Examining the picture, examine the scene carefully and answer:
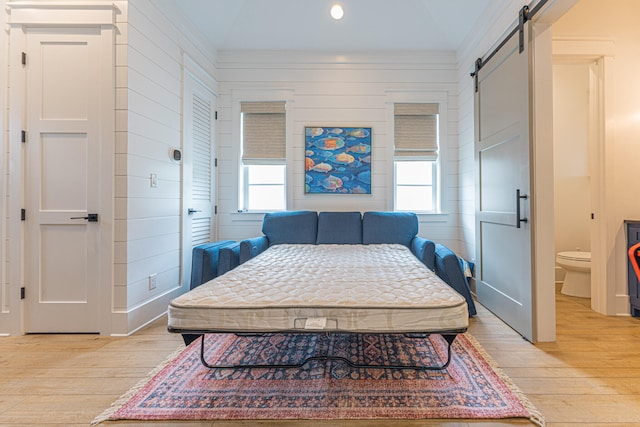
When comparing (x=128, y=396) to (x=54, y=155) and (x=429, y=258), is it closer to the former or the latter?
(x=54, y=155)

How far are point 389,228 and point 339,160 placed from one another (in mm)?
1079

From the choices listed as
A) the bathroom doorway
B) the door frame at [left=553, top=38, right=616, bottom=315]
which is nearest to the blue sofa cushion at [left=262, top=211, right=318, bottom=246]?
the door frame at [left=553, top=38, right=616, bottom=315]

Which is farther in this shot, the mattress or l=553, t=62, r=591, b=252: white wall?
l=553, t=62, r=591, b=252: white wall

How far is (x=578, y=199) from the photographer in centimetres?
401

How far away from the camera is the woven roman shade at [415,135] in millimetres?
3918

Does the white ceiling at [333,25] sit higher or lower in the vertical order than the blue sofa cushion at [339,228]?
higher

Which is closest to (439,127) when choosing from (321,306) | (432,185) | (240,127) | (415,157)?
(415,157)

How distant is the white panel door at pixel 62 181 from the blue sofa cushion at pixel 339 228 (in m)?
2.13

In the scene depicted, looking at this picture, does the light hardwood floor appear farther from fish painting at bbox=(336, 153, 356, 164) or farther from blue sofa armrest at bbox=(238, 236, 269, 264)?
fish painting at bbox=(336, 153, 356, 164)

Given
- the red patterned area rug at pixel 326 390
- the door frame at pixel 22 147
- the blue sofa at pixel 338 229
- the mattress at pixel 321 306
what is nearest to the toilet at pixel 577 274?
the blue sofa at pixel 338 229

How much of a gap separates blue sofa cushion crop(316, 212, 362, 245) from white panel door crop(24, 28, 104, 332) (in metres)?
2.13

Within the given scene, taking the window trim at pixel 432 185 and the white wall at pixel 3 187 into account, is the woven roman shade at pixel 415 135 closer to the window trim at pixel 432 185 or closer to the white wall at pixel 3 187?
the window trim at pixel 432 185

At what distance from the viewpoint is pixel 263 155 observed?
397cm

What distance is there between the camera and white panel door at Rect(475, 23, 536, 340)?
2326 mm
